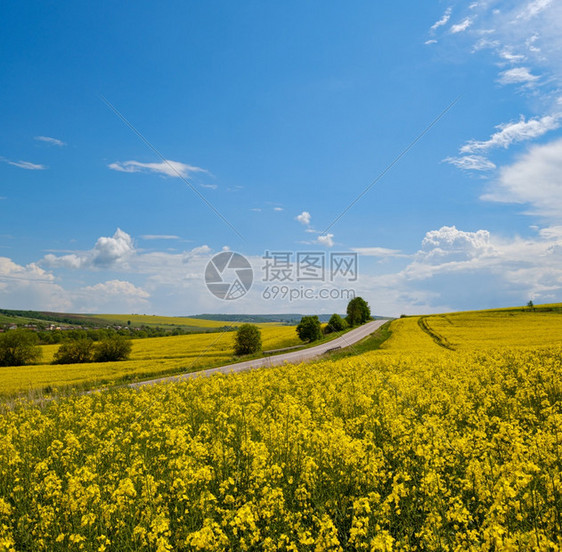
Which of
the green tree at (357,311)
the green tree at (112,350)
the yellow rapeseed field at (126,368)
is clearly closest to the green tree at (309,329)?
the yellow rapeseed field at (126,368)

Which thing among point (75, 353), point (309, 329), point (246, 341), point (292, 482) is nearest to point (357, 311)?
point (309, 329)

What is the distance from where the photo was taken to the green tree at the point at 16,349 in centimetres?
4891

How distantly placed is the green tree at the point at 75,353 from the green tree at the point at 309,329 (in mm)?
28977

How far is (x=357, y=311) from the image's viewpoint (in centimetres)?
9594

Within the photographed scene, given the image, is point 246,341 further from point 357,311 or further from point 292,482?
point 357,311

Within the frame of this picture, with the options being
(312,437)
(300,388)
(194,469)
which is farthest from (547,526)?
(300,388)

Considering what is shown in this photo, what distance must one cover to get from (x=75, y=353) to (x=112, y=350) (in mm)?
4512

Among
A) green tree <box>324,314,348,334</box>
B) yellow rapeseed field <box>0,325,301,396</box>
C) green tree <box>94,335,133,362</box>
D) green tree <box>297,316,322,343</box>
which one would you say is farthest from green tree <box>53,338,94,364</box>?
green tree <box>324,314,348,334</box>

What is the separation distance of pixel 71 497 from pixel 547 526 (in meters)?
6.14

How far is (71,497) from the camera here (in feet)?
17.4

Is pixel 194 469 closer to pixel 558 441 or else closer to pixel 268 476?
pixel 268 476

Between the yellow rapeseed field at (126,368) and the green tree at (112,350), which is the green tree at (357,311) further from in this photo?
the green tree at (112,350)

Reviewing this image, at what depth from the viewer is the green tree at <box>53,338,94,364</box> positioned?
1891 inches

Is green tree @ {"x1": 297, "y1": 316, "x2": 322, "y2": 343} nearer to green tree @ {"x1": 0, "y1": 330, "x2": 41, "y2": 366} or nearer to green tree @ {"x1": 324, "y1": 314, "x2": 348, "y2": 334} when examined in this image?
green tree @ {"x1": 324, "y1": 314, "x2": 348, "y2": 334}
